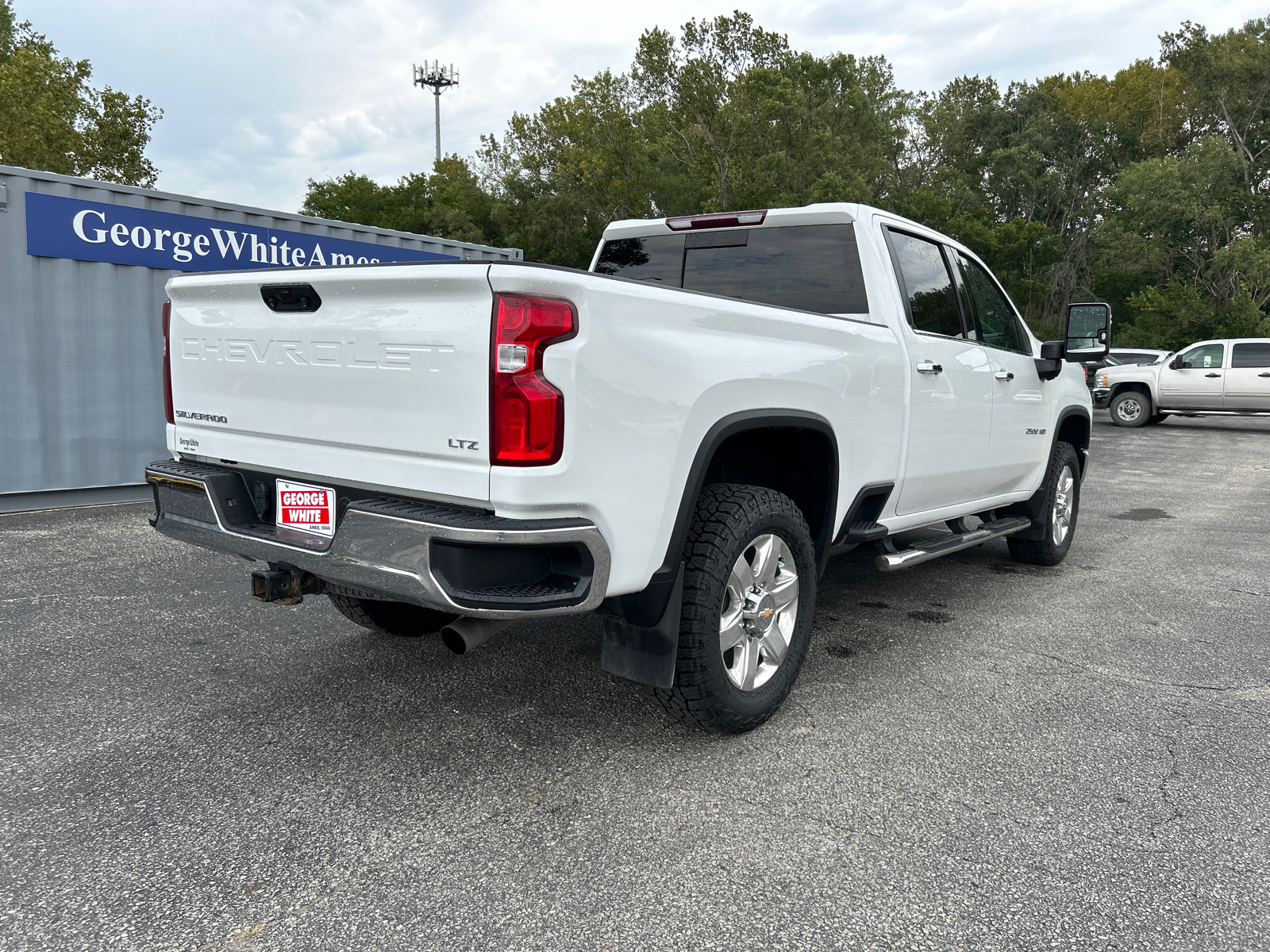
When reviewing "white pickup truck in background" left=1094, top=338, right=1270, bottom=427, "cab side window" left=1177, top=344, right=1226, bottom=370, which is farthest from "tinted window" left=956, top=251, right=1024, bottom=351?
"cab side window" left=1177, top=344, right=1226, bottom=370

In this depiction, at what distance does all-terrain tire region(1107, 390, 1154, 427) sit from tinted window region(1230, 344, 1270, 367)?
1761 mm

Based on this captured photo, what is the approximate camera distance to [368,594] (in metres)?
2.73

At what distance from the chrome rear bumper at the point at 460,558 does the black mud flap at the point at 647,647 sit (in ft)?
1.24

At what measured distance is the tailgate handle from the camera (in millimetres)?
2818

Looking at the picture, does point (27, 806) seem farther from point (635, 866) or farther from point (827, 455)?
point (827, 455)

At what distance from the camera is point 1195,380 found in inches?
737

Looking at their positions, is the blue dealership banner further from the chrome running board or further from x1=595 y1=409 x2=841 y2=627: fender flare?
x1=595 y1=409 x2=841 y2=627: fender flare

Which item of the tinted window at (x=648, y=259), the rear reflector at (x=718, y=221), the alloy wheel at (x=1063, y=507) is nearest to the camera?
the rear reflector at (x=718, y=221)

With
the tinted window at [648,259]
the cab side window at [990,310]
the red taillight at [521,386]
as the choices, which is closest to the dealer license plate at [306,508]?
the red taillight at [521,386]

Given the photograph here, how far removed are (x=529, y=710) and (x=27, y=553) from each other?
4.55m

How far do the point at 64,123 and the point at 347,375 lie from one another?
131 feet

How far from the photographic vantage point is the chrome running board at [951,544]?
402cm

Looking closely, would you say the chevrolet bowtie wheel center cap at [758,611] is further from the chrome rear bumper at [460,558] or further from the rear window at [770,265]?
the rear window at [770,265]

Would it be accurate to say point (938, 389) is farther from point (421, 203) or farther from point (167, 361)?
point (421, 203)
